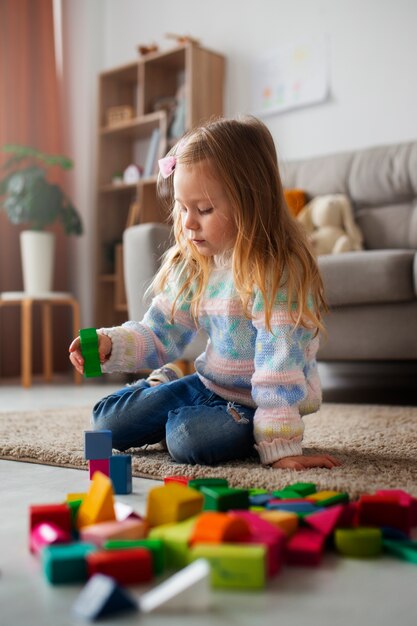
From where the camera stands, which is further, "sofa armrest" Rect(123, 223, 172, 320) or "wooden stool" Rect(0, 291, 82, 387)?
"wooden stool" Rect(0, 291, 82, 387)

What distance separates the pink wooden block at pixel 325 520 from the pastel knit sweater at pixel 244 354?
1.21 ft

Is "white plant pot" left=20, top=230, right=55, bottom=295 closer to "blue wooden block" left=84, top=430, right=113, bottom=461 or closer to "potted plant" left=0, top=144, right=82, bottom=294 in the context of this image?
"potted plant" left=0, top=144, right=82, bottom=294

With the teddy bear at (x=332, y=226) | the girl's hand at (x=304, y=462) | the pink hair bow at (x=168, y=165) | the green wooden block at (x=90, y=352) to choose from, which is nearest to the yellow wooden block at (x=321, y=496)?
the girl's hand at (x=304, y=462)

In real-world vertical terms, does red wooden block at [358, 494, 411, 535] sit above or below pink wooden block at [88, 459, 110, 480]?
above

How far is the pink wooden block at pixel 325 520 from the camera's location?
0.72m

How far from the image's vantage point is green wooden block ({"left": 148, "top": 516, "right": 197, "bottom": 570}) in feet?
2.12

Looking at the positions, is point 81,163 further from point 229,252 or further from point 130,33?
point 229,252

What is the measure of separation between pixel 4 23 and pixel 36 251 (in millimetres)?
1328

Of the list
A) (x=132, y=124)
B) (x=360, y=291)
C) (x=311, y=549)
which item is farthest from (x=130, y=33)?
(x=311, y=549)

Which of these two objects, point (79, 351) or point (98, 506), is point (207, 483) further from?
point (79, 351)

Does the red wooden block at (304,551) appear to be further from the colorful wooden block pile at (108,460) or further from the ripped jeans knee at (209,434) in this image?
the ripped jeans knee at (209,434)

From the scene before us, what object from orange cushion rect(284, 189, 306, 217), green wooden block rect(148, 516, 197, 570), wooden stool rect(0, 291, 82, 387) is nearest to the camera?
green wooden block rect(148, 516, 197, 570)

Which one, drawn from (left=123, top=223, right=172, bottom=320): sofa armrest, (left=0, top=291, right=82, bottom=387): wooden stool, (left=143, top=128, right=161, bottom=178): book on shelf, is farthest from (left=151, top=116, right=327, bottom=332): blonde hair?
(left=143, top=128, right=161, bottom=178): book on shelf

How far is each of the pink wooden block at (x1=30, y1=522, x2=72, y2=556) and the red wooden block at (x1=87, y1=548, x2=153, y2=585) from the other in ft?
0.27
